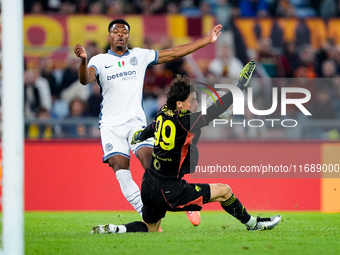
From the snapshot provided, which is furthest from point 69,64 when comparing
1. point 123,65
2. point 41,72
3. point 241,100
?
point 123,65

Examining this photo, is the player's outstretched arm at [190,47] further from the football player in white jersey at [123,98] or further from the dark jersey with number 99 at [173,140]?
the dark jersey with number 99 at [173,140]

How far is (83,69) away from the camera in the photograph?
6688mm

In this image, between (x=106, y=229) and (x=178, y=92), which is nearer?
(x=178, y=92)

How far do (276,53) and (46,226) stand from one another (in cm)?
747

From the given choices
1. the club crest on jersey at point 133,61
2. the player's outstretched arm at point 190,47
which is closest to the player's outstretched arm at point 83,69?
the club crest on jersey at point 133,61

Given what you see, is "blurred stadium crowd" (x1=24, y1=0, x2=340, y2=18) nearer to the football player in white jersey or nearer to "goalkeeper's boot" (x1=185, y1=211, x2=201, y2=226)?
the football player in white jersey

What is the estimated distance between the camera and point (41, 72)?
12.3 m

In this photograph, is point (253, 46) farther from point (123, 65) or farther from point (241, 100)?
point (123, 65)

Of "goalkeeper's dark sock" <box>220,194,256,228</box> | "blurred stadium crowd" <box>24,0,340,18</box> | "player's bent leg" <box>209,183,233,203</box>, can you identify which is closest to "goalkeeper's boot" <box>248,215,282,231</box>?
"goalkeeper's dark sock" <box>220,194,256,228</box>

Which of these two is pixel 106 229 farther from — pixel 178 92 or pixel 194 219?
pixel 178 92

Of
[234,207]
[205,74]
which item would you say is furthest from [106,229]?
[205,74]

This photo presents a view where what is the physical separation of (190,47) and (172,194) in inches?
81.3

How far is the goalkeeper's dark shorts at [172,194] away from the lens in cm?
599

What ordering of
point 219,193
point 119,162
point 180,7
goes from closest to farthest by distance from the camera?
point 219,193
point 119,162
point 180,7
